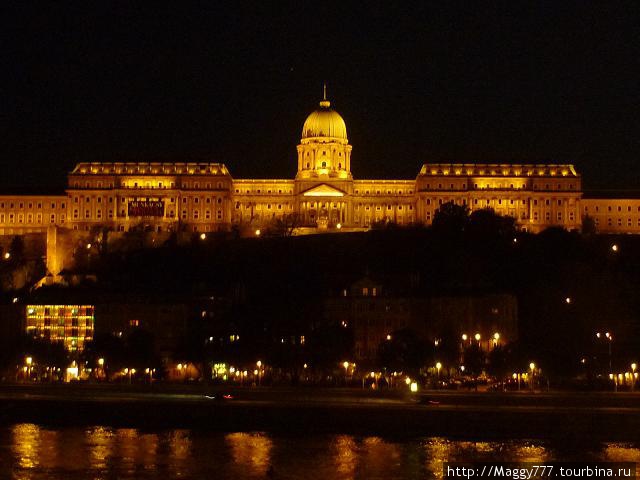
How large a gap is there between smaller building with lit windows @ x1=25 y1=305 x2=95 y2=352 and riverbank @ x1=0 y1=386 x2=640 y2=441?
80.9 ft

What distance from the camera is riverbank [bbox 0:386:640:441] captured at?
234 ft

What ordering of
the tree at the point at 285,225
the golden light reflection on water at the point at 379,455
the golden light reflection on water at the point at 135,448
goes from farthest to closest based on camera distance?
the tree at the point at 285,225, the golden light reflection on water at the point at 135,448, the golden light reflection on water at the point at 379,455

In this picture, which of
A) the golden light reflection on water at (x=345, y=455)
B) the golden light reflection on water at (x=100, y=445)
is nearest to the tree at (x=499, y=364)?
the golden light reflection on water at (x=345, y=455)

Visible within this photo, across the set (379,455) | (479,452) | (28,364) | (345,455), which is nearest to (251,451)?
(345,455)

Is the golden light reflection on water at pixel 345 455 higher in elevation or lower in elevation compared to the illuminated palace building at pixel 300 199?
lower

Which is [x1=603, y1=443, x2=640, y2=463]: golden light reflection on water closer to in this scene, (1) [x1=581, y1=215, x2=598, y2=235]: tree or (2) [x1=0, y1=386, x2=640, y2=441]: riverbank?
(2) [x1=0, y1=386, x2=640, y2=441]: riverbank

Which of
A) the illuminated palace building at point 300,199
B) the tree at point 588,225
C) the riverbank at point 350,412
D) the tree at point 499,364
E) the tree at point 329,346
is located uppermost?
the illuminated palace building at point 300,199

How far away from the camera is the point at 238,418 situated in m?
75.2

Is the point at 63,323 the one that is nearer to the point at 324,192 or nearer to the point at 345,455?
the point at 345,455

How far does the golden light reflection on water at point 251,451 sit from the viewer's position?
65938 mm

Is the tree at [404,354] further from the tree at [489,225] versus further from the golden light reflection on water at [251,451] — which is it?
the tree at [489,225]

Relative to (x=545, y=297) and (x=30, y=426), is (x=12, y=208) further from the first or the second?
(x=30, y=426)

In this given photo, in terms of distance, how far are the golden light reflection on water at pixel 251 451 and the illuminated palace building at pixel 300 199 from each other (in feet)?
273

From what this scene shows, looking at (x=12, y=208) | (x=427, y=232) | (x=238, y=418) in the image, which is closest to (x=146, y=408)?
(x=238, y=418)
